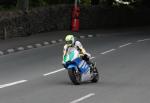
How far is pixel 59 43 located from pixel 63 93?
17.7 metres

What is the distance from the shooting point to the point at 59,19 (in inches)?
1571

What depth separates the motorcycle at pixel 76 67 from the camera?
55.8 feet

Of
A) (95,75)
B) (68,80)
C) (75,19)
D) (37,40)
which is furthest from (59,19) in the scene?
(95,75)

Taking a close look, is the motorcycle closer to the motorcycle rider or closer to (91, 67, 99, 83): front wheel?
the motorcycle rider

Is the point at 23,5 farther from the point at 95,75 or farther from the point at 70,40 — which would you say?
the point at 70,40

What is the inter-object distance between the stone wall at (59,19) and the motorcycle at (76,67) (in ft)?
49.8

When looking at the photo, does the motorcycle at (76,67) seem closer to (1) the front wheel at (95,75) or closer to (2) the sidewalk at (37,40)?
(1) the front wheel at (95,75)

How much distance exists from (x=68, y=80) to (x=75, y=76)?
1.62m

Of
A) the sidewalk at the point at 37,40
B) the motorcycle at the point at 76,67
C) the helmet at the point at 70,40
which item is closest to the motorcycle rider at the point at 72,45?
the helmet at the point at 70,40

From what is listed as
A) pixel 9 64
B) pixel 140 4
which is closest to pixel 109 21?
pixel 140 4

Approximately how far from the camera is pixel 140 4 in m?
57.5

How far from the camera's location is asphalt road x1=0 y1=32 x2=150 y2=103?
14.8 metres

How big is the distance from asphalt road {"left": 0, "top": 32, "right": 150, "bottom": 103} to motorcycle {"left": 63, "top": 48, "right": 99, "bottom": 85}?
0.24 meters

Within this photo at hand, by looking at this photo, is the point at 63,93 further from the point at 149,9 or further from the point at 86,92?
the point at 149,9
